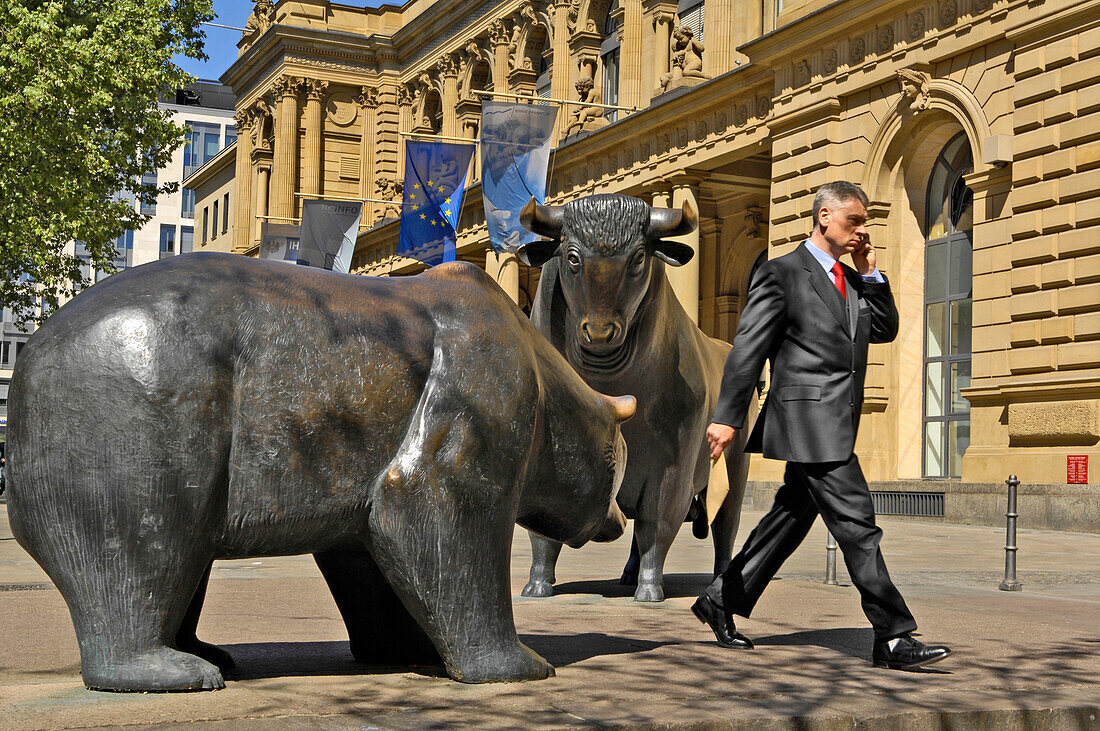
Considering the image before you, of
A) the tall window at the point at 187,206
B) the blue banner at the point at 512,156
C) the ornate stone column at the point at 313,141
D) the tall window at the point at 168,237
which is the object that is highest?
the tall window at the point at 187,206

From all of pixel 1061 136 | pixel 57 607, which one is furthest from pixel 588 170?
pixel 57 607

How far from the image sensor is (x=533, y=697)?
151 inches

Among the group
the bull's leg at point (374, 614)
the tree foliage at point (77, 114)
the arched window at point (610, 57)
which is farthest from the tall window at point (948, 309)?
the bull's leg at point (374, 614)

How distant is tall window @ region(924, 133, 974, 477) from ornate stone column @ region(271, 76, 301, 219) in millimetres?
37153

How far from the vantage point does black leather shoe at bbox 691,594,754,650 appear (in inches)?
204

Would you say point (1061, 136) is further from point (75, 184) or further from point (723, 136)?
point (75, 184)

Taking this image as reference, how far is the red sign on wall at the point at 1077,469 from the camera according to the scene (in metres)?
18.3

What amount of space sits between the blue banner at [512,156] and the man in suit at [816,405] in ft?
60.6

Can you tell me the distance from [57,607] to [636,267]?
3522mm

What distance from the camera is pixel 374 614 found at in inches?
177

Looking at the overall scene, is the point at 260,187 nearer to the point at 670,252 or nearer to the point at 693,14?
the point at 693,14

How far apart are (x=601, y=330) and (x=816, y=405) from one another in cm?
130

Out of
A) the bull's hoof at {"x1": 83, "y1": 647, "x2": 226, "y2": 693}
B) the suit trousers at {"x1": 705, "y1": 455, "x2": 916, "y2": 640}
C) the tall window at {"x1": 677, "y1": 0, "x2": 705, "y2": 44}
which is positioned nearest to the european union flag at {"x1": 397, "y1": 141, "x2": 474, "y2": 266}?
the tall window at {"x1": 677, "y1": 0, "x2": 705, "y2": 44}

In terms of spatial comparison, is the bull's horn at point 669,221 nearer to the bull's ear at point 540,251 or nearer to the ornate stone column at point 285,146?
the bull's ear at point 540,251
